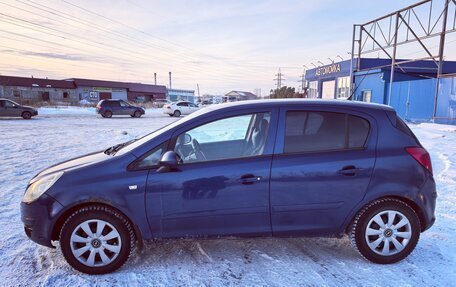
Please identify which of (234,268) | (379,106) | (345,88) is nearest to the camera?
(234,268)

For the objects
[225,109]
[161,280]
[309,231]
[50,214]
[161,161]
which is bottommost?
[161,280]

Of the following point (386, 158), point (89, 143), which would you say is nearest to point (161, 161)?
point (386, 158)

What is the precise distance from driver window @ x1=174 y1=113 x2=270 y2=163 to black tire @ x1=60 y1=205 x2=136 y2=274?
86 centimetres

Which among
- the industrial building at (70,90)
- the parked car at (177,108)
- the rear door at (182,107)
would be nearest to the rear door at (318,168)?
the parked car at (177,108)

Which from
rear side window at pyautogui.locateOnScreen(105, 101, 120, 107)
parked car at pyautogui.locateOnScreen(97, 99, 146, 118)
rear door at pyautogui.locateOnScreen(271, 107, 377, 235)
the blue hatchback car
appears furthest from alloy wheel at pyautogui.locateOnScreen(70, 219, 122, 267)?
rear side window at pyautogui.locateOnScreen(105, 101, 120, 107)

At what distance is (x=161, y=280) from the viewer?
290 centimetres

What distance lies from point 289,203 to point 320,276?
0.74m

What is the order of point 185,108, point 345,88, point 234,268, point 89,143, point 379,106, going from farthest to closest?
point 345,88
point 185,108
point 89,143
point 379,106
point 234,268

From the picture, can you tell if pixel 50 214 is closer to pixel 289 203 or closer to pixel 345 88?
pixel 289 203

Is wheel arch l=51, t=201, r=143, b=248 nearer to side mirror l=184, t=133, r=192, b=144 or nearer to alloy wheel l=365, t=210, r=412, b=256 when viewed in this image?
side mirror l=184, t=133, r=192, b=144

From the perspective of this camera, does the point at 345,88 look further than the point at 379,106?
Yes

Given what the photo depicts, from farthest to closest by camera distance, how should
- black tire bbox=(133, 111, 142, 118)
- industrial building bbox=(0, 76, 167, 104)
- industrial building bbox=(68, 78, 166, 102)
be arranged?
1. industrial building bbox=(68, 78, 166, 102)
2. industrial building bbox=(0, 76, 167, 104)
3. black tire bbox=(133, 111, 142, 118)

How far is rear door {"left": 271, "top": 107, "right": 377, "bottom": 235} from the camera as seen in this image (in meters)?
3.06

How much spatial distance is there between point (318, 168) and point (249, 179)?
701mm
